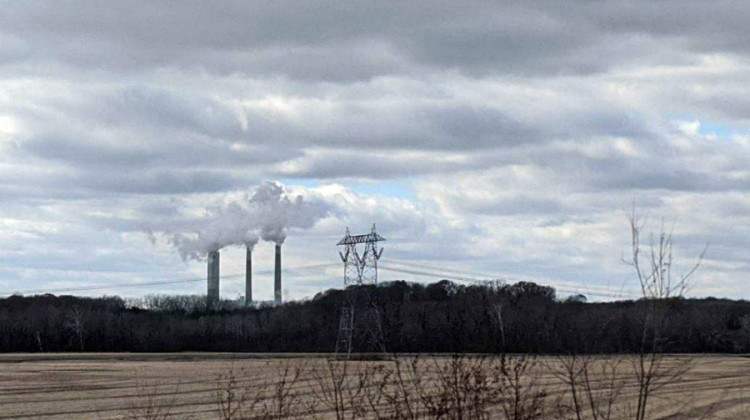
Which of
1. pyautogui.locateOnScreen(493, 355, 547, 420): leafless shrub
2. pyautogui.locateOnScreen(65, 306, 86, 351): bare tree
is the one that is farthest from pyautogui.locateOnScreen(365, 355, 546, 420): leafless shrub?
pyautogui.locateOnScreen(65, 306, 86, 351): bare tree

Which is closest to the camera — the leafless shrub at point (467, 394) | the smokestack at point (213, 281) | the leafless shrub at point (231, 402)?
the leafless shrub at point (467, 394)

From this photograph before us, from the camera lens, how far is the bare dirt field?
1728cm

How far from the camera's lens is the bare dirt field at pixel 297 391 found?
680 inches

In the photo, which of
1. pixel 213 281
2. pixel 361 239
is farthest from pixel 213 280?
pixel 361 239

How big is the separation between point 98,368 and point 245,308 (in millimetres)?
108436

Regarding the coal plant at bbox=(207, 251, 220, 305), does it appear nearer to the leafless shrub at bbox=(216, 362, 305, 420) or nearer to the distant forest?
the distant forest

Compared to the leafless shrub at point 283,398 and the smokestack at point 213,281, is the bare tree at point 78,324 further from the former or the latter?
the leafless shrub at point 283,398

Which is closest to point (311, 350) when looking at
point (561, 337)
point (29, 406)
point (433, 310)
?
point (433, 310)

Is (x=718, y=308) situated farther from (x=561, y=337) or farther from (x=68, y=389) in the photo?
(x=561, y=337)

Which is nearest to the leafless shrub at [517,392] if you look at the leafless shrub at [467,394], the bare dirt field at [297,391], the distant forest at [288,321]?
the leafless shrub at [467,394]

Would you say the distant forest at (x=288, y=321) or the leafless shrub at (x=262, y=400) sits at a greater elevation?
the distant forest at (x=288, y=321)

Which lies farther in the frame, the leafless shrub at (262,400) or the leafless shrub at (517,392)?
the leafless shrub at (262,400)

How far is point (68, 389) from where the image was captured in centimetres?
5722

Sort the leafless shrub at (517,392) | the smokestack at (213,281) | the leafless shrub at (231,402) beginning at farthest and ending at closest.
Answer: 1. the smokestack at (213,281)
2. the leafless shrub at (231,402)
3. the leafless shrub at (517,392)
